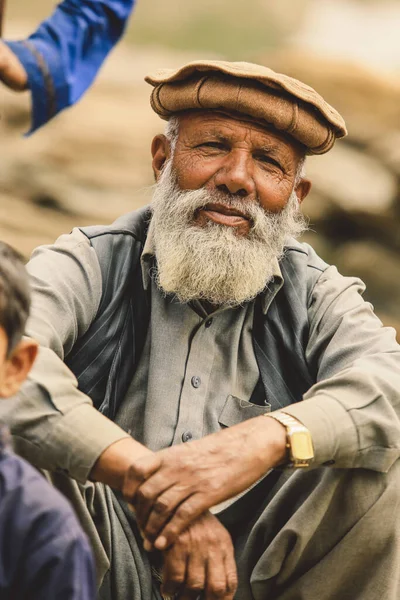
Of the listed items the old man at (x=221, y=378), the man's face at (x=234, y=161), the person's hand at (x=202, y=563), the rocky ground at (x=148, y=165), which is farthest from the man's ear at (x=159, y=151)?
the rocky ground at (x=148, y=165)

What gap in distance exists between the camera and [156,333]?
3426 millimetres

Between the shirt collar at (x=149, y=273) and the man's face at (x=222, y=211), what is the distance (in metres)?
0.03

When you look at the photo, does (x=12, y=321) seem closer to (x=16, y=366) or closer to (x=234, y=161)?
(x=16, y=366)

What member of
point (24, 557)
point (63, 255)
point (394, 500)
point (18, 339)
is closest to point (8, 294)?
point (18, 339)

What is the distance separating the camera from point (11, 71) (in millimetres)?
3539

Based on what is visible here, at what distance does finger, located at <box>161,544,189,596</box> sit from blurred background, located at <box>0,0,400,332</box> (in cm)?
639

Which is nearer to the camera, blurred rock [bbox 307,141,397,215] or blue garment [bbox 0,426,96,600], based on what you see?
blue garment [bbox 0,426,96,600]

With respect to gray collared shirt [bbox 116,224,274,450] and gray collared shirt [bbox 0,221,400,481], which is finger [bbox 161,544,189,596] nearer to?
gray collared shirt [bbox 0,221,400,481]

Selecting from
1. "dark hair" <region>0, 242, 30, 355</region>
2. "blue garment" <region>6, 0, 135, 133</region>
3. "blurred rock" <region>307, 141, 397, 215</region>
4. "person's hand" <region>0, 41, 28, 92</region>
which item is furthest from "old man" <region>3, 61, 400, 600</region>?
"blurred rock" <region>307, 141, 397, 215</region>

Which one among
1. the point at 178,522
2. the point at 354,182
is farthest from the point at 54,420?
the point at 354,182

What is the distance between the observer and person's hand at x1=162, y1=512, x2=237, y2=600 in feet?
8.95

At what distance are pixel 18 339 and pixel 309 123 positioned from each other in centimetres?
169

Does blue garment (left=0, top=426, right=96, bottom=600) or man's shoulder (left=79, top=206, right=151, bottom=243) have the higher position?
man's shoulder (left=79, top=206, right=151, bottom=243)

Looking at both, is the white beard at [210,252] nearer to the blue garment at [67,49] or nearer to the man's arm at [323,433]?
the man's arm at [323,433]
